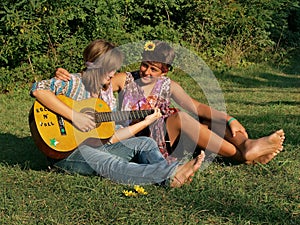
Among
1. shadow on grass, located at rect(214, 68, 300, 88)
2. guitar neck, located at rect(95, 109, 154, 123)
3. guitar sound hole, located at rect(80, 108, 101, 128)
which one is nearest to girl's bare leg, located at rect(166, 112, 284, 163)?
guitar neck, located at rect(95, 109, 154, 123)

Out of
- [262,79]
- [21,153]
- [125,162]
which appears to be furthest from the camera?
[262,79]

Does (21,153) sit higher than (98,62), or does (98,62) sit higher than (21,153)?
(98,62)

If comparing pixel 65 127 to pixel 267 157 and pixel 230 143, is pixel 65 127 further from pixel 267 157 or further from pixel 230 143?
pixel 267 157

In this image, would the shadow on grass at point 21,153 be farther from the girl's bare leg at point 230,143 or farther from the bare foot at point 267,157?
the bare foot at point 267,157

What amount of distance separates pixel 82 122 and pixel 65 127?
0.42 feet

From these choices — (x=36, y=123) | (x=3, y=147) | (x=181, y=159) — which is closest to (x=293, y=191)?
(x=181, y=159)

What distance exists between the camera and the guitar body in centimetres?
396

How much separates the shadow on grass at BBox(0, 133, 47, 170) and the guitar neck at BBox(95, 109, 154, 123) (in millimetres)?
653

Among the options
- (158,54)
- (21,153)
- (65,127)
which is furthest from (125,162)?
(21,153)

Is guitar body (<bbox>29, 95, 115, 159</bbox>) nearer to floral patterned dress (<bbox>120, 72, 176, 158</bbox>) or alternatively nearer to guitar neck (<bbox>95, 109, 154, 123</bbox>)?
guitar neck (<bbox>95, 109, 154, 123</bbox>)

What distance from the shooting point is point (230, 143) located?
433 cm

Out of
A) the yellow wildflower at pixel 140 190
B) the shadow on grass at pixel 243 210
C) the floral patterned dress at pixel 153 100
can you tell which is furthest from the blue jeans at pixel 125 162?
the shadow on grass at pixel 243 210

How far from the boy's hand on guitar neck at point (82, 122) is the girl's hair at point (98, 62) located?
0.26m

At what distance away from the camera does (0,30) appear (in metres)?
8.45
